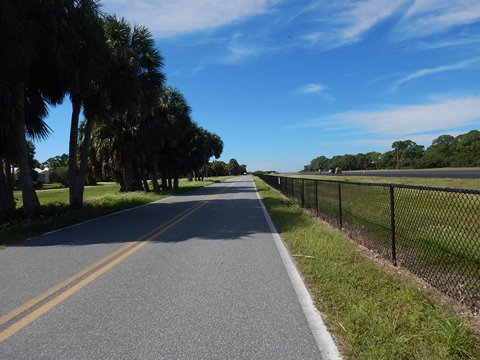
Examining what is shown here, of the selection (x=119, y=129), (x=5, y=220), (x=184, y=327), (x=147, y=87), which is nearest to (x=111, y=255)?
(x=184, y=327)

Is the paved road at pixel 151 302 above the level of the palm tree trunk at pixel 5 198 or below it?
below

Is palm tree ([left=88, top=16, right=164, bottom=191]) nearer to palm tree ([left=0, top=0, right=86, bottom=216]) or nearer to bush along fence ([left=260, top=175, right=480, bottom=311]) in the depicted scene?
palm tree ([left=0, top=0, right=86, bottom=216])

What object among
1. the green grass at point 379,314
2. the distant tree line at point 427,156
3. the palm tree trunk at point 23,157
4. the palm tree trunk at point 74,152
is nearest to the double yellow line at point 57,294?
the green grass at point 379,314

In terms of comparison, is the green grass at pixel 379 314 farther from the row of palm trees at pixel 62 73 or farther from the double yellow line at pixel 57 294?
the row of palm trees at pixel 62 73

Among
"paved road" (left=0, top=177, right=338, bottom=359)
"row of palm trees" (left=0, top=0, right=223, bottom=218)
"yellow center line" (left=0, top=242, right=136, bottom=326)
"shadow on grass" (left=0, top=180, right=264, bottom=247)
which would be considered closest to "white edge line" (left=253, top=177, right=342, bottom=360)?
"paved road" (left=0, top=177, right=338, bottom=359)

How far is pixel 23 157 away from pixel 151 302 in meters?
12.6

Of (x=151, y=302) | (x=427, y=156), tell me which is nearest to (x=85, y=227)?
(x=151, y=302)

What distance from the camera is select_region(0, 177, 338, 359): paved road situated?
13.5ft

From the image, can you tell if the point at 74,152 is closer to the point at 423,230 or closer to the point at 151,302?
the point at 423,230

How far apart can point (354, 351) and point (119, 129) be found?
104ft

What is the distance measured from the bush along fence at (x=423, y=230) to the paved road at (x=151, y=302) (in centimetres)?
210

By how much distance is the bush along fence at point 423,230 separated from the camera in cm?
642

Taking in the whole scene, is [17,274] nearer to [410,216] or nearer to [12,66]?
[410,216]

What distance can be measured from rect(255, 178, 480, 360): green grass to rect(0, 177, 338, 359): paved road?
401 mm
